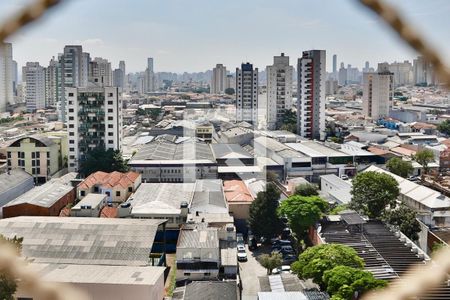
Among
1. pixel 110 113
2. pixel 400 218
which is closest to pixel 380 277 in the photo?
pixel 400 218

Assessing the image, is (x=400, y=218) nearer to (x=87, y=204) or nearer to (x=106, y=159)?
(x=87, y=204)

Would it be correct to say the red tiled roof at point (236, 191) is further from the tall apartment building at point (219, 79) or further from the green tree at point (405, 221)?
the tall apartment building at point (219, 79)

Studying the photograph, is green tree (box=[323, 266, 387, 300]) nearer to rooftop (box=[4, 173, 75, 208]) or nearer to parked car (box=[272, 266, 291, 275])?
parked car (box=[272, 266, 291, 275])

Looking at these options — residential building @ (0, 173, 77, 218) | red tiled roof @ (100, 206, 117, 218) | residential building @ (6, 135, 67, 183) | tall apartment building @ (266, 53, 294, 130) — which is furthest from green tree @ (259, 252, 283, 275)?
tall apartment building @ (266, 53, 294, 130)

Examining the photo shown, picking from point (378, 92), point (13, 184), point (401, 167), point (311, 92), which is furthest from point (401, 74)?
point (13, 184)

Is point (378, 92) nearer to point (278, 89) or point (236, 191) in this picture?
point (278, 89)
